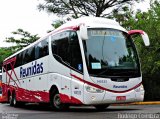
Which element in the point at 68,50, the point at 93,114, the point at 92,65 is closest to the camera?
the point at 93,114

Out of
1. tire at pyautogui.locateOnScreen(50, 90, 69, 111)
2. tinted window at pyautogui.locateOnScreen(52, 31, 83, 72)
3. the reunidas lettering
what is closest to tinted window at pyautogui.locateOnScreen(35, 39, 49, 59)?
the reunidas lettering

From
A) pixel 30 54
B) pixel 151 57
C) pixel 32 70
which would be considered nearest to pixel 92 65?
pixel 32 70

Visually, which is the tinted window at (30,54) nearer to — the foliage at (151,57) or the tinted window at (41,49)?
the tinted window at (41,49)

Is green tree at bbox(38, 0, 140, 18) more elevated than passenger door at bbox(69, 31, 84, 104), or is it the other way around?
green tree at bbox(38, 0, 140, 18)

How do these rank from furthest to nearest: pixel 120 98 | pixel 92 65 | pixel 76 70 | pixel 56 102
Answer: pixel 56 102 < pixel 76 70 < pixel 120 98 < pixel 92 65

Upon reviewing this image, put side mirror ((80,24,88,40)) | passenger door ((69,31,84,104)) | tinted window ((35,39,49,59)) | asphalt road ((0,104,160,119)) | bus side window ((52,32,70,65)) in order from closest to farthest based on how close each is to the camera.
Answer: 1. asphalt road ((0,104,160,119))
2. side mirror ((80,24,88,40))
3. passenger door ((69,31,84,104))
4. bus side window ((52,32,70,65))
5. tinted window ((35,39,49,59))

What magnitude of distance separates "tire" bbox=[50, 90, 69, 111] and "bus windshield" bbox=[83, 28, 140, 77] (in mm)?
2415

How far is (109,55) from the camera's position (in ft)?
46.5

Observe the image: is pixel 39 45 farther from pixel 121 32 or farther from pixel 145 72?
pixel 145 72

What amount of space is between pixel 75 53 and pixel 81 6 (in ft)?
73.4

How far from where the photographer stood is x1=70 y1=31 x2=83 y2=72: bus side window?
14157mm

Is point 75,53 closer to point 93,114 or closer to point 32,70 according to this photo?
point 93,114

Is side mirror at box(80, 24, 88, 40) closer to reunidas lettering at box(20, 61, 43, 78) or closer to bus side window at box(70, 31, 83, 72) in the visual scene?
bus side window at box(70, 31, 83, 72)

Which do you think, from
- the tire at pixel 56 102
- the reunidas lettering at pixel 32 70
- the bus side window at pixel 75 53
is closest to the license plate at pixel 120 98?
the bus side window at pixel 75 53
